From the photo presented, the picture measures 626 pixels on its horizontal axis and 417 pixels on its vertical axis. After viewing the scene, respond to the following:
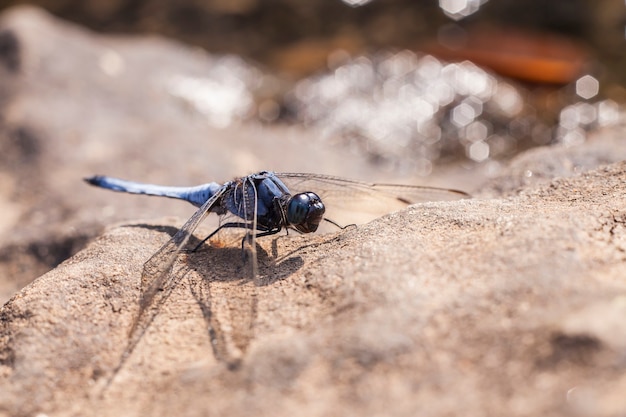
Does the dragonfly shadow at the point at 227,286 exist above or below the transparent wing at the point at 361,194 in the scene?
below

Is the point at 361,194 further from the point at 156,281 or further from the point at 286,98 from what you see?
the point at 286,98

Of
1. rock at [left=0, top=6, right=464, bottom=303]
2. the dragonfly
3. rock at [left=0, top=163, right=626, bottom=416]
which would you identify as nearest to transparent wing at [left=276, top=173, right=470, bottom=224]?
the dragonfly

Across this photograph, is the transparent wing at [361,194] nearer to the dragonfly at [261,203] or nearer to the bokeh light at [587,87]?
the dragonfly at [261,203]

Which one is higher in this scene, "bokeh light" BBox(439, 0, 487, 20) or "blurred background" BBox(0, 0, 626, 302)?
"bokeh light" BBox(439, 0, 487, 20)

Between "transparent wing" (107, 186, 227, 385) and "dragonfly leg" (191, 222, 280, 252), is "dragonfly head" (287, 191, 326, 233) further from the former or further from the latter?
"transparent wing" (107, 186, 227, 385)

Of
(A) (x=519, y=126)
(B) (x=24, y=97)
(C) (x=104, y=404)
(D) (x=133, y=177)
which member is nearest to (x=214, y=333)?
(C) (x=104, y=404)

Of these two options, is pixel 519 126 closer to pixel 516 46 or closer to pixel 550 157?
pixel 516 46

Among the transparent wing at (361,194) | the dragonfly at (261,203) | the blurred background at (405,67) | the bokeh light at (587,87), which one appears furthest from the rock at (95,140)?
the bokeh light at (587,87)

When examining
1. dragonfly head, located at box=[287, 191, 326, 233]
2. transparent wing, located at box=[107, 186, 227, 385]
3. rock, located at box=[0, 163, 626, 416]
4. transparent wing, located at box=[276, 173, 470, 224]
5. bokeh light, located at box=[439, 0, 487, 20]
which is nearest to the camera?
rock, located at box=[0, 163, 626, 416]

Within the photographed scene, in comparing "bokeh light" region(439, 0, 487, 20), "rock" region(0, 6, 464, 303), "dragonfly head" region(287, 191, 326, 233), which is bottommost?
"rock" region(0, 6, 464, 303)
